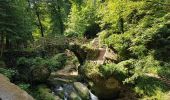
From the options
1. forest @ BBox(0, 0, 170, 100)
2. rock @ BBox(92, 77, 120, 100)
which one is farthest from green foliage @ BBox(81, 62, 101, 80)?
rock @ BBox(92, 77, 120, 100)

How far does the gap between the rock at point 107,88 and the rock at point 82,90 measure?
0.90 meters

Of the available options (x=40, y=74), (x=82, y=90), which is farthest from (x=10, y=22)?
(x=82, y=90)

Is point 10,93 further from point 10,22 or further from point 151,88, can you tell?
point 10,22

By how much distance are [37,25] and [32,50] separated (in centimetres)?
1616

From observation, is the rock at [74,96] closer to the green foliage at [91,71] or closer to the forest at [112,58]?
the forest at [112,58]

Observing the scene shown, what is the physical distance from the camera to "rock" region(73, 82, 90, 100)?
21.8 metres

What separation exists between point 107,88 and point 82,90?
2.28m

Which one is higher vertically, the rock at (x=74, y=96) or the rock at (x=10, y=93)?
the rock at (x=10, y=93)

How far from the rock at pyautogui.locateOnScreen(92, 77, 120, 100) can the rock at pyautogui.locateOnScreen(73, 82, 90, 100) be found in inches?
35.2

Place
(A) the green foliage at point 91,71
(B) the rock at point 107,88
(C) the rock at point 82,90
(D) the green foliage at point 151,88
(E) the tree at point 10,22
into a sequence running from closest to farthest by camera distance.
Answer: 1. (D) the green foliage at point 151,88
2. (B) the rock at point 107,88
3. (C) the rock at point 82,90
4. (A) the green foliage at point 91,71
5. (E) the tree at point 10,22

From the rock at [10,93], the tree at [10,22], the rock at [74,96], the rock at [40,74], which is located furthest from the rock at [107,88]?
the rock at [10,93]

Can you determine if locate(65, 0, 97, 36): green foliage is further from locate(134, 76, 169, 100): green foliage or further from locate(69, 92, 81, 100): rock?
locate(134, 76, 169, 100): green foliage

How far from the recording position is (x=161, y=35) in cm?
2205

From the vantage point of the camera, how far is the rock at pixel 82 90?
2175cm
